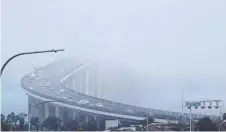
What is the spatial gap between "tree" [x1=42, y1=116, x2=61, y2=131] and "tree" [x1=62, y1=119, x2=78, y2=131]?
0.49 m

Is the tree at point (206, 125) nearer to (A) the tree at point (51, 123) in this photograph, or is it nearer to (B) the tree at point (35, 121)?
(A) the tree at point (51, 123)

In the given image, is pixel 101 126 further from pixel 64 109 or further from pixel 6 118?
pixel 6 118

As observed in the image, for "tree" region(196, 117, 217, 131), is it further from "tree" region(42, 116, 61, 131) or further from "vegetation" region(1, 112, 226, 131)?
"tree" region(42, 116, 61, 131)

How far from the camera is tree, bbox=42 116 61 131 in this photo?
31.5m

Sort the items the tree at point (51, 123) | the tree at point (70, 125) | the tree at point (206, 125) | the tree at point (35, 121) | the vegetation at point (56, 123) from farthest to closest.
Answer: the tree at point (51, 123), the tree at point (70, 125), the tree at point (35, 121), the vegetation at point (56, 123), the tree at point (206, 125)

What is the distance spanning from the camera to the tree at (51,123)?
31513 millimetres

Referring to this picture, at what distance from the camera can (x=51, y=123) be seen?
107 ft

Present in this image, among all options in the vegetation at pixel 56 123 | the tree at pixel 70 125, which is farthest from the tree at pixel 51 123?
the tree at pixel 70 125

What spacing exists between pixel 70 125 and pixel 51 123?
140 cm

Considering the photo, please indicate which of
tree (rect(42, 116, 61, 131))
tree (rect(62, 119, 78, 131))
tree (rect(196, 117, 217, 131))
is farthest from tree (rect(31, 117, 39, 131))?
tree (rect(196, 117, 217, 131))

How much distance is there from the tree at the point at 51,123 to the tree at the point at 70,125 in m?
0.49

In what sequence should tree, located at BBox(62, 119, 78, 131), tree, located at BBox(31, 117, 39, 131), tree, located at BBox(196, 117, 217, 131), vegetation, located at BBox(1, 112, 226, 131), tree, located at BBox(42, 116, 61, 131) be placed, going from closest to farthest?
tree, located at BBox(196, 117, 217, 131) → vegetation, located at BBox(1, 112, 226, 131) → tree, located at BBox(31, 117, 39, 131) → tree, located at BBox(62, 119, 78, 131) → tree, located at BBox(42, 116, 61, 131)

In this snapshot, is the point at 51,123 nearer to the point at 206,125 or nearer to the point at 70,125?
the point at 70,125

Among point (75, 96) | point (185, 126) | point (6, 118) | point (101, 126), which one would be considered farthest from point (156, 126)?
point (6, 118)
